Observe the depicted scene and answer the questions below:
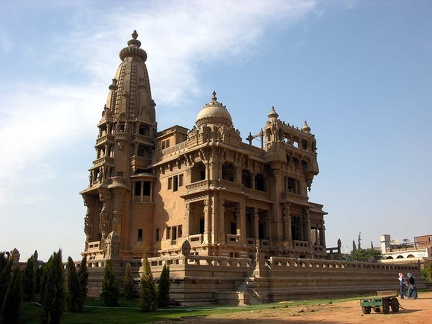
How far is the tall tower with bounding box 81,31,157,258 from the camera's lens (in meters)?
43.8

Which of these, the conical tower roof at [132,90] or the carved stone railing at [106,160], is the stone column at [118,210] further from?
the conical tower roof at [132,90]

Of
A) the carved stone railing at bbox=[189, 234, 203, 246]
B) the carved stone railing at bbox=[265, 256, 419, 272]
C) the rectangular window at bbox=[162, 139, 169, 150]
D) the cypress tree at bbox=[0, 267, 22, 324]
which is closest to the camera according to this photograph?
the cypress tree at bbox=[0, 267, 22, 324]

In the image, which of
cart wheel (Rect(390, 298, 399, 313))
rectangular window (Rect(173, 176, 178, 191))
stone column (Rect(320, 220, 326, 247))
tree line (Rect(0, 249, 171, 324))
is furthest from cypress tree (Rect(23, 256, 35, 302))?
stone column (Rect(320, 220, 326, 247))

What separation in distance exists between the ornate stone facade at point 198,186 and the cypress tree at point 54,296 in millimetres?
19126

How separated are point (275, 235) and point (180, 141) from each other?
1338cm

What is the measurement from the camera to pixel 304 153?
47.5m

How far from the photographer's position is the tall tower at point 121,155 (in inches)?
1725

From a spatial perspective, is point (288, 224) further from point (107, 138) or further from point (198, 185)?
point (107, 138)

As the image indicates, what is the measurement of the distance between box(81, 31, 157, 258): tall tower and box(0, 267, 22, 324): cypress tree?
79.5ft

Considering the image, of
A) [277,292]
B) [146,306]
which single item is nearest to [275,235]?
[277,292]

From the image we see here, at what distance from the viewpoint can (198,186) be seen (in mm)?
39125

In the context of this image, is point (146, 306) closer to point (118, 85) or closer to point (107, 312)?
point (107, 312)

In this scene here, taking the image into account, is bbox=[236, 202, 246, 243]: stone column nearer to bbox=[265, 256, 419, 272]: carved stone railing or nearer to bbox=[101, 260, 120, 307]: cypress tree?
bbox=[265, 256, 419, 272]: carved stone railing

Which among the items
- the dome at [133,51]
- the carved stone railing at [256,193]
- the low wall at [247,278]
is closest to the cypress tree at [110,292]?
the low wall at [247,278]
